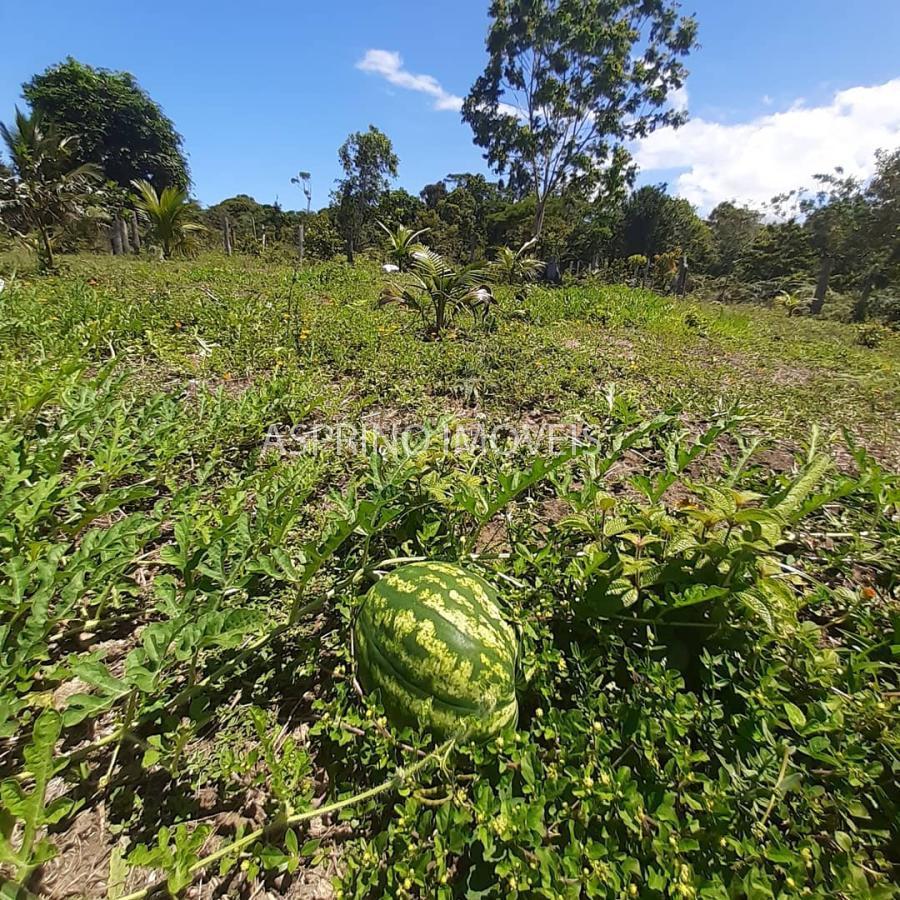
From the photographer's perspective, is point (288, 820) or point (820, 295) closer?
point (288, 820)

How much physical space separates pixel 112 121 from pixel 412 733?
126ft

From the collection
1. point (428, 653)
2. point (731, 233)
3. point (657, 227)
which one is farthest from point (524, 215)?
point (428, 653)

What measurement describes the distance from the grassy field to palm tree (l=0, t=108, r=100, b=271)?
8.44 metres

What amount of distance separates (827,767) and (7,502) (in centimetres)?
263

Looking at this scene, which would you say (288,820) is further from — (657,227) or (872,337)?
(657,227)

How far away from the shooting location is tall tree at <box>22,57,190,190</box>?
25.5 metres

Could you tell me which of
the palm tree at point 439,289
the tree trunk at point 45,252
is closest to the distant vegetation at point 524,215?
the tree trunk at point 45,252

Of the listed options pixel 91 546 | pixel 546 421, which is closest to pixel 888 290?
pixel 546 421

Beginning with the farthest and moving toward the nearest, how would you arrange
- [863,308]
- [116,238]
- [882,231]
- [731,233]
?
[731,233]
[882,231]
[863,308]
[116,238]

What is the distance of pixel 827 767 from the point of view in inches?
48.0

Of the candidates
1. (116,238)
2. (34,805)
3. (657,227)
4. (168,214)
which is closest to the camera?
(34,805)

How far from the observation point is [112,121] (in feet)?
87.9

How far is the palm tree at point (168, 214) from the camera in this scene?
11992 millimetres

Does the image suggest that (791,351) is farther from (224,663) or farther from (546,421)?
(224,663)
